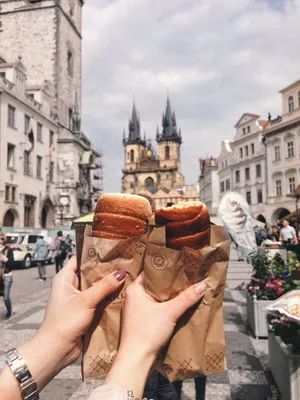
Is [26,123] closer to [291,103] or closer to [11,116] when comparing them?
[11,116]

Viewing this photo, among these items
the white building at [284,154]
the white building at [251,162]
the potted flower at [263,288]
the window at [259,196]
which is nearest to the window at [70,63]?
the white building at [251,162]

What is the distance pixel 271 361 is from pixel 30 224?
86.5ft

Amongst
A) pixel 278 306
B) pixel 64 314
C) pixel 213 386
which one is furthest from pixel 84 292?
pixel 213 386

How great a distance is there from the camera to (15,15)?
34.8 m

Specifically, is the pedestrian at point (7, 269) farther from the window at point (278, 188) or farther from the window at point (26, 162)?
the window at point (278, 188)

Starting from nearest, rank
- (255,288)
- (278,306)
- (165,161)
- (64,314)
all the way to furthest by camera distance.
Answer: (64,314) < (278,306) < (255,288) < (165,161)

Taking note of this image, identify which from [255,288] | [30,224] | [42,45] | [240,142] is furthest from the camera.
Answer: [240,142]

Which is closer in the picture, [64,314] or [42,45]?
[64,314]

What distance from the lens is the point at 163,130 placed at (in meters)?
122

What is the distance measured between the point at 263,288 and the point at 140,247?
5402 millimetres

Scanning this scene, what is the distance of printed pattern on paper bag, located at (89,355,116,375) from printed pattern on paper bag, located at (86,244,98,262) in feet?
1.24

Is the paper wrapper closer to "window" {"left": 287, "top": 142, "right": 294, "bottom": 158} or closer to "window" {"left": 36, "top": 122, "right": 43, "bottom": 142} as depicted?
"window" {"left": 36, "top": 122, "right": 43, "bottom": 142}

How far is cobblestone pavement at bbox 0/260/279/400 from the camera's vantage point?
4.07 m

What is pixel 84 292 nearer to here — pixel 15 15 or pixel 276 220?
pixel 276 220
